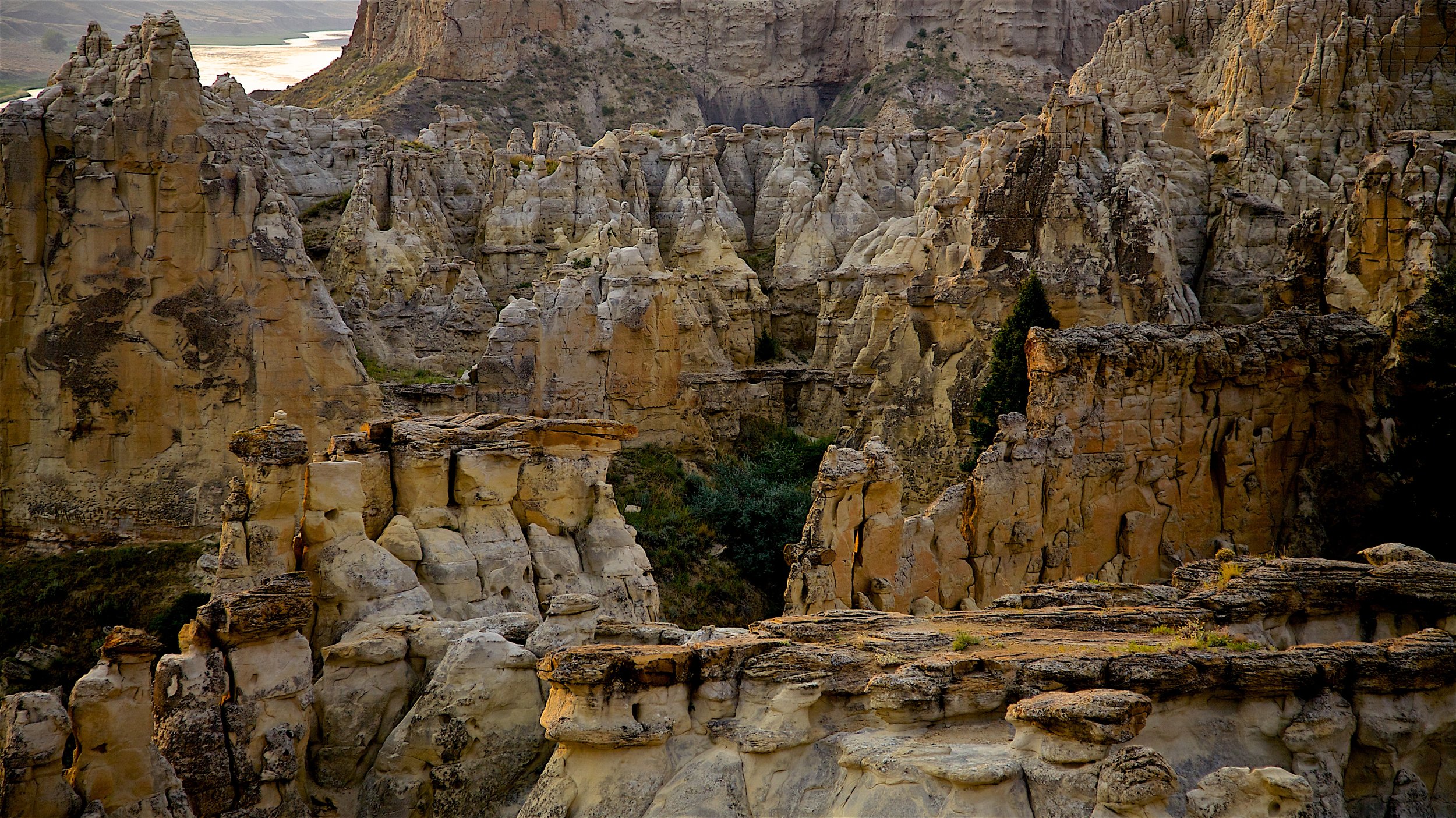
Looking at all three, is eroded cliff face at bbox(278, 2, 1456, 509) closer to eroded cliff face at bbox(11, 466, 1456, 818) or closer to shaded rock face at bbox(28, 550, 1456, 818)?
eroded cliff face at bbox(11, 466, 1456, 818)

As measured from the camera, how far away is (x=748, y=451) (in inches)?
1681

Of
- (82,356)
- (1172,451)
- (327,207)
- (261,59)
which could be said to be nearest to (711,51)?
(261,59)

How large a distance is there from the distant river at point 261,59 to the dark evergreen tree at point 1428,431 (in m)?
27.6

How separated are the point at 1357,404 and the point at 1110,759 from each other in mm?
14951

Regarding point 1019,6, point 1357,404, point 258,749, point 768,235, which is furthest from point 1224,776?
point 1019,6

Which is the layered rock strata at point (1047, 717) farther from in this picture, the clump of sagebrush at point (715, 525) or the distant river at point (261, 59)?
the distant river at point (261, 59)

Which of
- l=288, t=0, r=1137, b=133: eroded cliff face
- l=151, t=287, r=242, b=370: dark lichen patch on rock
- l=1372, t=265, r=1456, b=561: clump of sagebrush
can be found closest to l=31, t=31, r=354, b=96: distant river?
l=151, t=287, r=242, b=370: dark lichen patch on rock

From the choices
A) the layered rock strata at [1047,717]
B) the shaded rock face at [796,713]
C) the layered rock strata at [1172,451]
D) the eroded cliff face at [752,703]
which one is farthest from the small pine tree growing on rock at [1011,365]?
the layered rock strata at [1047,717]

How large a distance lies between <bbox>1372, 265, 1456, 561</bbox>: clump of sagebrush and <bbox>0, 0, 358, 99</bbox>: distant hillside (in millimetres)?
30443

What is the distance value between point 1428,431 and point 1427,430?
7 cm

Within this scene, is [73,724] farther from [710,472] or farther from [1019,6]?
[1019,6]

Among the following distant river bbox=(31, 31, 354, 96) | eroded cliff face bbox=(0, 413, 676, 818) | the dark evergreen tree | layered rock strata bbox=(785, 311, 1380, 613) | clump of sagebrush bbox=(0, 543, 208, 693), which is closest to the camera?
eroded cliff face bbox=(0, 413, 676, 818)

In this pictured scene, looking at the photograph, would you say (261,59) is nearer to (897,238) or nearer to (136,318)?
(136,318)

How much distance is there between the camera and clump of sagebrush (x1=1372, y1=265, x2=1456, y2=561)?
21766mm
